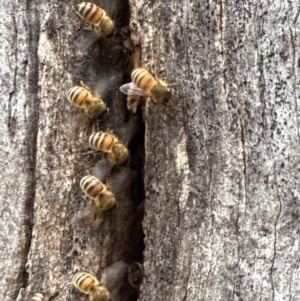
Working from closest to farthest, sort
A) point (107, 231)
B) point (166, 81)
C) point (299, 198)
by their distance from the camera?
point (299, 198) → point (166, 81) → point (107, 231)

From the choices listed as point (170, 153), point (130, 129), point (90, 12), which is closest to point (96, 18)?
point (90, 12)

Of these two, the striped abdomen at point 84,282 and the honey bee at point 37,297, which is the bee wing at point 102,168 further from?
the honey bee at point 37,297

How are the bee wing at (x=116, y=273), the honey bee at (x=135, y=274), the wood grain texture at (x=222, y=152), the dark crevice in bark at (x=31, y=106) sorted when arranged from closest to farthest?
the wood grain texture at (x=222, y=152) < the honey bee at (x=135, y=274) < the bee wing at (x=116, y=273) < the dark crevice in bark at (x=31, y=106)

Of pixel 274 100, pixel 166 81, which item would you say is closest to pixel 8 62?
pixel 166 81

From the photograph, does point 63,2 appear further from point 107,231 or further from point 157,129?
point 107,231

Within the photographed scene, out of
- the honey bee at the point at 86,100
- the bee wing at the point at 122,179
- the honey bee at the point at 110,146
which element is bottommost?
the bee wing at the point at 122,179

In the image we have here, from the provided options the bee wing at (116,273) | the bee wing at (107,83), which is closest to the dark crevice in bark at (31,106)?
the bee wing at (107,83)

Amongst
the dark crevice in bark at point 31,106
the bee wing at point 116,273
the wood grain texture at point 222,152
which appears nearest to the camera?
the wood grain texture at point 222,152
